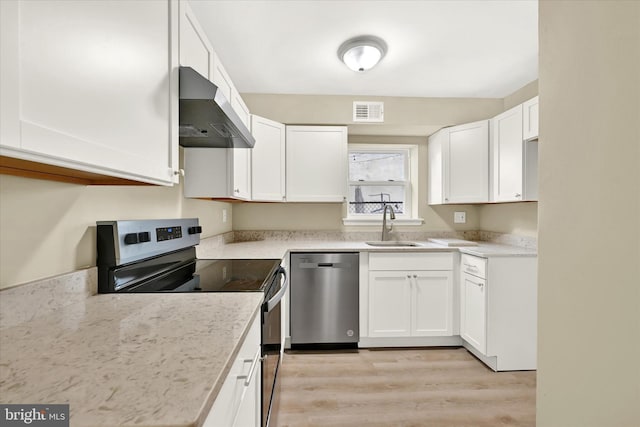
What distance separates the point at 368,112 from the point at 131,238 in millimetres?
2417

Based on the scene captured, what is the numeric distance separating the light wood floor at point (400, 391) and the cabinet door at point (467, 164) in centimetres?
142

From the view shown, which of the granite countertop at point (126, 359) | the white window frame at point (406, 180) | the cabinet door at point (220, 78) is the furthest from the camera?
the white window frame at point (406, 180)

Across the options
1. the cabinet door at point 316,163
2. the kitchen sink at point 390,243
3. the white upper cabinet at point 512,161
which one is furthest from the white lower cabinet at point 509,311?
the cabinet door at point 316,163

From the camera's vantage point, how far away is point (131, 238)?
1.15 meters

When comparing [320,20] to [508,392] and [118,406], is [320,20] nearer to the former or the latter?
[118,406]

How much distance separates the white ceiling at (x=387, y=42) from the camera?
1.72m

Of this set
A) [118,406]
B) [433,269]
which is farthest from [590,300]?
[433,269]

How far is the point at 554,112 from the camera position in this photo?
0.89 metres

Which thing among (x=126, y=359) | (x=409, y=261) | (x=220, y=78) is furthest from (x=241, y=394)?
(x=409, y=261)

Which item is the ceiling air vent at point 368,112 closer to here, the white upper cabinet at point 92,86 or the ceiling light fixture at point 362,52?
the ceiling light fixture at point 362,52

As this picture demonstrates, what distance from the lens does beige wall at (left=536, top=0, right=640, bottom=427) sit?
66 centimetres

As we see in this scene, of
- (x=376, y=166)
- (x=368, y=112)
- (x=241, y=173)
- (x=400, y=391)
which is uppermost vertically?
(x=368, y=112)

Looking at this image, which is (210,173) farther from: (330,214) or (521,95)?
(521,95)

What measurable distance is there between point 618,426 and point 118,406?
3.45 ft
